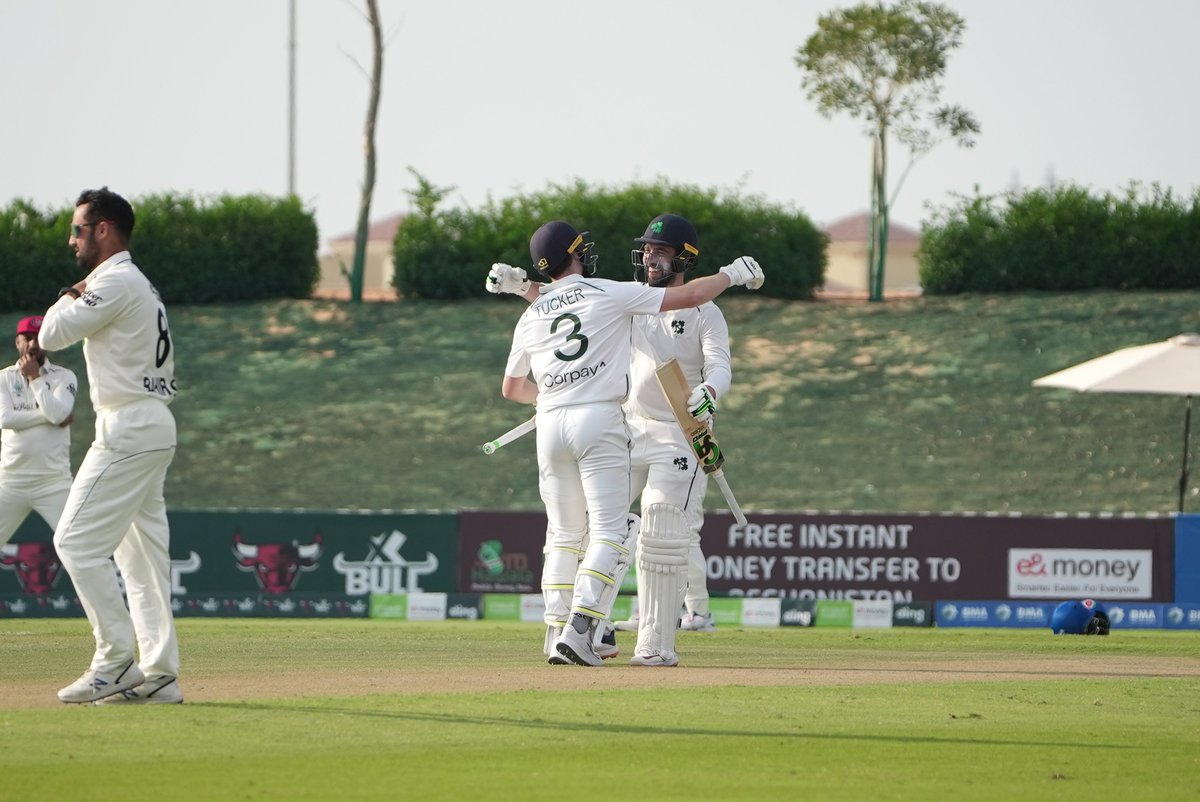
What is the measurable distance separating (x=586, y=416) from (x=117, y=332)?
2664 mm

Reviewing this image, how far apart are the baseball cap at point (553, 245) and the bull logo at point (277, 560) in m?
9.54

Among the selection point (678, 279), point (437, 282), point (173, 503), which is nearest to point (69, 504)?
point (678, 279)

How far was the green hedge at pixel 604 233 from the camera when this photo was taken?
Result: 3622 centimetres

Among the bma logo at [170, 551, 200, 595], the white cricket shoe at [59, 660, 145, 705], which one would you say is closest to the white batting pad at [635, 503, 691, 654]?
the white cricket shoe at [59, 660, 145, 705]

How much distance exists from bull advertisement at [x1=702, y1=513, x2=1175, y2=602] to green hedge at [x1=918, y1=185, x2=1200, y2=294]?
18.8m

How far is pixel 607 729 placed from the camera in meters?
7.02

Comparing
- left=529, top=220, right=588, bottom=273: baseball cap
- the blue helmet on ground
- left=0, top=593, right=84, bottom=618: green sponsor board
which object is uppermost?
left=529, top=220, right=588, bottom=273: baseball cap

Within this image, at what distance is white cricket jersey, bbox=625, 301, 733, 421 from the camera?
34.2 feet

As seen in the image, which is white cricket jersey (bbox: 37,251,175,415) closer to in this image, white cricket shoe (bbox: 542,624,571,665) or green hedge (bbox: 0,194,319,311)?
white cricket shoe (bbox: 542,624,571,665)

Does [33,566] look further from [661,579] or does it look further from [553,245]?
[553,245]

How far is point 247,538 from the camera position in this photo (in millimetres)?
18391

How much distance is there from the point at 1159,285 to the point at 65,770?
108 ft

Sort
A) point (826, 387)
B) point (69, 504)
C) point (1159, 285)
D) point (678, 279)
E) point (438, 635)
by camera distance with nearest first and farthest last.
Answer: point (69, 504), point (678, 279), point (438, 635), point (826, 387), point (1159, 285)

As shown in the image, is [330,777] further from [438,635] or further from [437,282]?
[437,282]
